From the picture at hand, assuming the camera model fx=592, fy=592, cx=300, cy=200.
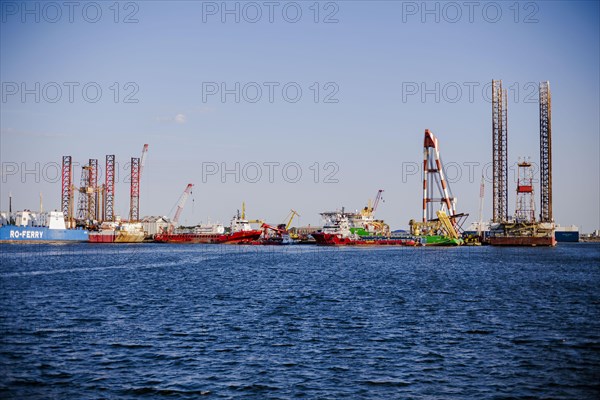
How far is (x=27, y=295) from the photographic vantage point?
41.7 meters

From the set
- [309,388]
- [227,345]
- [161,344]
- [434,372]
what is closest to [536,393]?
[434,372]

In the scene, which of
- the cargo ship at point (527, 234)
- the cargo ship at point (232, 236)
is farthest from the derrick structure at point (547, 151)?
the cargo ship at point (232, 236)

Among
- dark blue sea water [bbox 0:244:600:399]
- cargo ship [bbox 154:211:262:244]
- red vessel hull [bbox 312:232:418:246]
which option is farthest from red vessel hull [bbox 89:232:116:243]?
dark blue sea water [bbox 0:244:600:399]

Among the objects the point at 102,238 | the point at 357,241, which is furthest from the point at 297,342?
the point at 102,238

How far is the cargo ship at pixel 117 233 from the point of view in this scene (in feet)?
597

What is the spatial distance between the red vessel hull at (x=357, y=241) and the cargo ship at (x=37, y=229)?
7410cm

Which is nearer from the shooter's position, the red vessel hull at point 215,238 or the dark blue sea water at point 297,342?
the dark blue sea water at point 297,342

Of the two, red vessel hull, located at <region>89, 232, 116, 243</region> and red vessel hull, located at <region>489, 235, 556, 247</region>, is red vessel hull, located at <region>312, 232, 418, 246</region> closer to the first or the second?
red vessel hull, located at <region>489, 235, 556, 247</region>

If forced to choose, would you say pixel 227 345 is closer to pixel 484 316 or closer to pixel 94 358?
pixel 94 358

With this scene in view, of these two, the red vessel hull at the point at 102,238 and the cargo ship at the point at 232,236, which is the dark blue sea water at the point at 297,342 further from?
the red vessel hull at the point at 102,238

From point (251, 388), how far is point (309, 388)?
6.10ft

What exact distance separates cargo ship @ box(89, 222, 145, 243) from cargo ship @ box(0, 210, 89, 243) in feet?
14.6

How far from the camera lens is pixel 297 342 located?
25.6 meters

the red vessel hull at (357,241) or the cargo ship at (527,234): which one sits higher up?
the cargo ship at (527,234)
